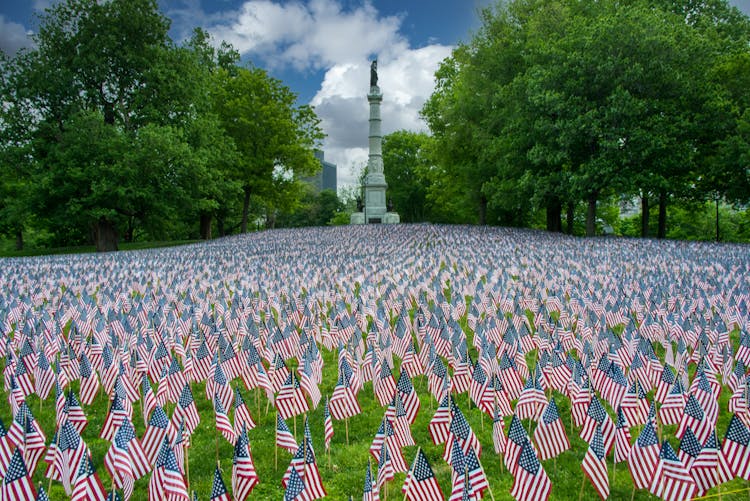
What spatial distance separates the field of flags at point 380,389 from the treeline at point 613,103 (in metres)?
13.1

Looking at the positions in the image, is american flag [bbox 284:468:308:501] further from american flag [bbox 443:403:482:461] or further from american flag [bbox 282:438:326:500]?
american flag [bbox 443:403:482:461]

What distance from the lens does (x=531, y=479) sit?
13.4 feet

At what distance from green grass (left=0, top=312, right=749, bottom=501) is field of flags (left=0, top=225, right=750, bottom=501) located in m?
0.03

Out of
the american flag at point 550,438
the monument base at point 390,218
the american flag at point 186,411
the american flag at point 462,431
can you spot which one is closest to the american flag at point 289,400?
the american flag at point 186,411

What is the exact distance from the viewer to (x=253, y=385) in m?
7.33

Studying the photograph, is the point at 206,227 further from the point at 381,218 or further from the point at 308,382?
the point at 308,382

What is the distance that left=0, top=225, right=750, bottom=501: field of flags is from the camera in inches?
172

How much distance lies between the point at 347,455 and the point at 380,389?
45.9 inches

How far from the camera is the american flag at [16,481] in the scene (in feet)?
12.7

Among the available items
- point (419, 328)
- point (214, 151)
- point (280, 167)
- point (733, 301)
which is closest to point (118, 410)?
point (419, 328)

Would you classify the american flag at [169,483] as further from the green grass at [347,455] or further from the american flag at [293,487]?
the american flag at [293,487]

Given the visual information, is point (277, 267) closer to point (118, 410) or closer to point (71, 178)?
point (118, 410)

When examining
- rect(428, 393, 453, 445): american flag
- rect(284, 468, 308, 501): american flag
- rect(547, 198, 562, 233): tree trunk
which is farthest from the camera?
rect(547, 198, 562, 233): tree trunk

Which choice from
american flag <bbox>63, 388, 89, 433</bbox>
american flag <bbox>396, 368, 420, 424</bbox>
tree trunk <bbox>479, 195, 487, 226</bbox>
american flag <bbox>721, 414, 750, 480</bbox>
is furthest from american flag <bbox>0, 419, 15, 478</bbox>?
tree trunk <bbox>479, 195, 487, 226</bbox>
